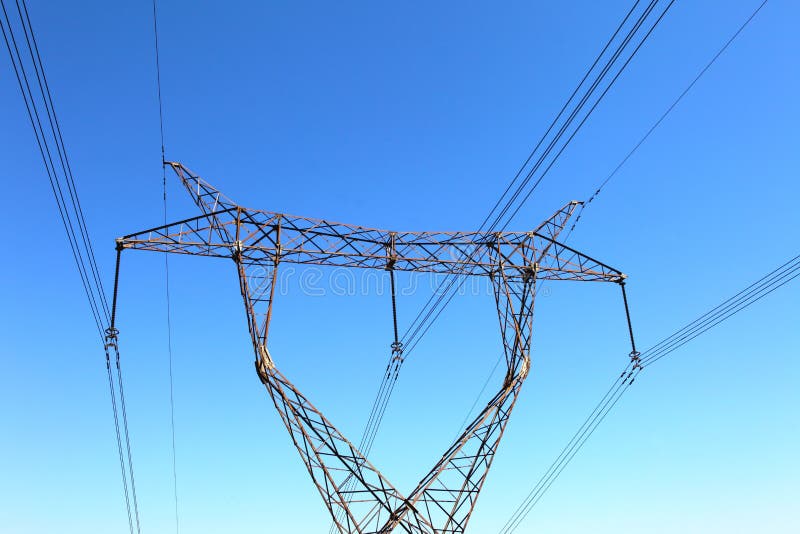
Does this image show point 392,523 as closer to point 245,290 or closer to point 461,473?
point 461,473

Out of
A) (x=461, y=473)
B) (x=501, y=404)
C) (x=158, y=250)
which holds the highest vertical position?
(x=158, y=250)

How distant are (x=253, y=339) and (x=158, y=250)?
4589 millimetres

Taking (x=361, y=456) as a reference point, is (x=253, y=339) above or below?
above

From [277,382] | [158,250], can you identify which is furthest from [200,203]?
[277,382]

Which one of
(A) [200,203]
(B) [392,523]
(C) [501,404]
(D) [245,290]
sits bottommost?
(B) [392,523]

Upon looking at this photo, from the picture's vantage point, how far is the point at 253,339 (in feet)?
69.7

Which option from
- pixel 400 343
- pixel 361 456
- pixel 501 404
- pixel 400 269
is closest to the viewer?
pixel 361 456

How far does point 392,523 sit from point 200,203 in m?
14.0

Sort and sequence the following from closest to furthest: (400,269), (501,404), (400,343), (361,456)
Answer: (361,456)
(501,404)
(400,269)
(400,343)

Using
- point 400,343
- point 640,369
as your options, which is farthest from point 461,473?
point 640,369

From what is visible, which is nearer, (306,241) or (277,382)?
(277,382)

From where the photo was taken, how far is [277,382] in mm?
20938

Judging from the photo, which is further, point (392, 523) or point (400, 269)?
point (400, 269)

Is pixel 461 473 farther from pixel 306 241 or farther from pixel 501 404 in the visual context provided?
pixel 306 241
